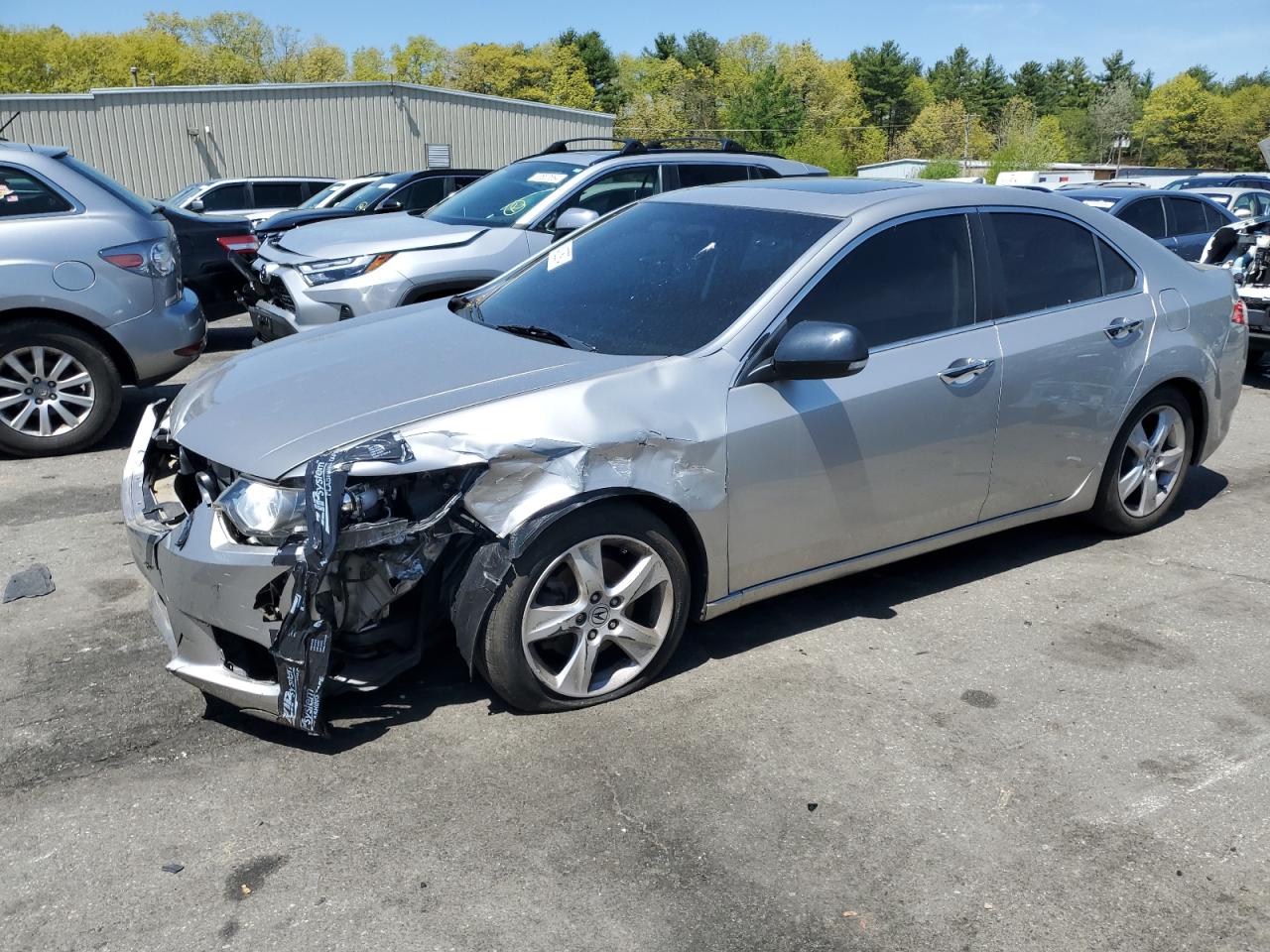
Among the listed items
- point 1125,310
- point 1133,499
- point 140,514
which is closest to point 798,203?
point 1125,310

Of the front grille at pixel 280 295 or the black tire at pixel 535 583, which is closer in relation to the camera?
the black tire at pixel 535 583

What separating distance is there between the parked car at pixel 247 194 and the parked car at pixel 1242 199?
13285 mm

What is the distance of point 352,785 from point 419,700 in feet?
1.77

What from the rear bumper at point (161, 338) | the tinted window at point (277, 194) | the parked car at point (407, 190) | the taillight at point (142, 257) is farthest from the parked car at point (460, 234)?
the tinted window at point (277, 194)

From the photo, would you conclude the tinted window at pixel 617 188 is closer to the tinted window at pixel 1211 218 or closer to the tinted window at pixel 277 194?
the tinted window at pixel 1211 218

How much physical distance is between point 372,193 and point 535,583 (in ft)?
39.5

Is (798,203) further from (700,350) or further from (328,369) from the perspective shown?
(328,369)

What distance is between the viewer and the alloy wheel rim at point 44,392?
6.54 meters

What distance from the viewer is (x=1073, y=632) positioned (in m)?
4.46

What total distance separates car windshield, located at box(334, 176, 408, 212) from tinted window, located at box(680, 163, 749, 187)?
6.31 metres

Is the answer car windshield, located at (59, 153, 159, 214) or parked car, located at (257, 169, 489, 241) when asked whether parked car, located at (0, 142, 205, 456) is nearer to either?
Answer: car windshield, located at (59, 153, 159, 214)

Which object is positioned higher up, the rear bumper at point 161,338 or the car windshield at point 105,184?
the car windshield at point 105,184

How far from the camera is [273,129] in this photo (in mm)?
34062

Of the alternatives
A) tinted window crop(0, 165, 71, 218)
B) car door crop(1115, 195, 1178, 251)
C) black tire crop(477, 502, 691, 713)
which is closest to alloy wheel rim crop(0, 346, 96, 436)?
tinted window crop(0, 165, 71, 218)
